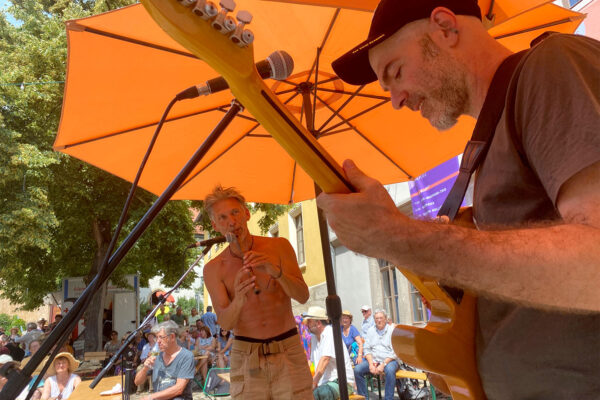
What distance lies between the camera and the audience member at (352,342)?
345 inches

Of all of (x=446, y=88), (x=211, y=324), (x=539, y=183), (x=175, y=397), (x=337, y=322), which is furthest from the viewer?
(x=211, y=324)

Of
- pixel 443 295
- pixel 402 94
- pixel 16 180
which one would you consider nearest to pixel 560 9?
pixel 402 94

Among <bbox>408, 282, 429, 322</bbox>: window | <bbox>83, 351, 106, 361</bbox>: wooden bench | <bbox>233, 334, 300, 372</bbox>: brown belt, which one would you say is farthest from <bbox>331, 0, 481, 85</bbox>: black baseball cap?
<bbox>83, 351, 106, 361</bbox>: wooden bench

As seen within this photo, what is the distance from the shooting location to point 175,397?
594 centimetres

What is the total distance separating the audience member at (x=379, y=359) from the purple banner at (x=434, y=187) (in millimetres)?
2219

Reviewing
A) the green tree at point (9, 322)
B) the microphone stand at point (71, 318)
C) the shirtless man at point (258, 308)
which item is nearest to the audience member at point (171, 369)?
the shirtless man at point (258, 308)

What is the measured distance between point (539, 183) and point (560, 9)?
324 centimetres

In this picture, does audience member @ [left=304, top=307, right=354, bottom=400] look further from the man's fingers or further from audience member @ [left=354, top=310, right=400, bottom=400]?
the man's fingers

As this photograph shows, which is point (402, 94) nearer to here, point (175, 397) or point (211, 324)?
point (175, 397)

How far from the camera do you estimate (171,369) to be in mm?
6148

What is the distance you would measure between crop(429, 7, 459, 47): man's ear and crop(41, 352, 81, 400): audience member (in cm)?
716

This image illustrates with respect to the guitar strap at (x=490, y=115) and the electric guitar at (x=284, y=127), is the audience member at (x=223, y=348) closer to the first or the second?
the electric guitar at (x=284, y=127)

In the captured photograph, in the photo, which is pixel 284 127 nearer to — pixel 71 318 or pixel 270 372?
pixel 71 318

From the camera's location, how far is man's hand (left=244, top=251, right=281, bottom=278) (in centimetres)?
318
